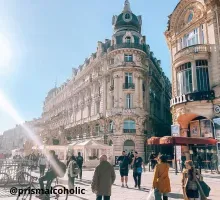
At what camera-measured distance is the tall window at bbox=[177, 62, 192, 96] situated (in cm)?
2133

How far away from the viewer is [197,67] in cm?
2089

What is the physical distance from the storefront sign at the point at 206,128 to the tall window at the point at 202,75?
3.01 m

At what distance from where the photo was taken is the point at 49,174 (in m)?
8.04

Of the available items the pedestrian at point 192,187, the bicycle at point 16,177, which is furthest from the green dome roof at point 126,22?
the pedestrian at point 192,187

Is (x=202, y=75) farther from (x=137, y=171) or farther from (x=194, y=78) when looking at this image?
(x=137, y=171)

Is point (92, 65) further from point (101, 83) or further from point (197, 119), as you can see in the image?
point (197, 119)

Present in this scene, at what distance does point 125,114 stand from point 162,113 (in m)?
13.7

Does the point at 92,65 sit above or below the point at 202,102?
above

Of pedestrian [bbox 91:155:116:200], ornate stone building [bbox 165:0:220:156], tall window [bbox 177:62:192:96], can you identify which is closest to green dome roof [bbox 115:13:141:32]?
ornate stone building [bbox 165:0:220:156]

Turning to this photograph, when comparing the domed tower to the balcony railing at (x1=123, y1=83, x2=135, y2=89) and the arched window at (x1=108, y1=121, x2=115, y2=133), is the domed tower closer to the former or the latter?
the balcony railing at (x1=123, y1=83, x2=135, y2=89)

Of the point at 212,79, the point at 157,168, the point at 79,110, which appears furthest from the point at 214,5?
the point at 79,110

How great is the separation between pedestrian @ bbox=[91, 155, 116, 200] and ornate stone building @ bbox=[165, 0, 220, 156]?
15.6 m

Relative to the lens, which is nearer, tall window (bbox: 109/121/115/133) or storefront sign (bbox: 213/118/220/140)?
storefront sign (bbox: 213/118/220/140)

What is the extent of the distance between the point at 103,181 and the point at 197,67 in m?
17.7
